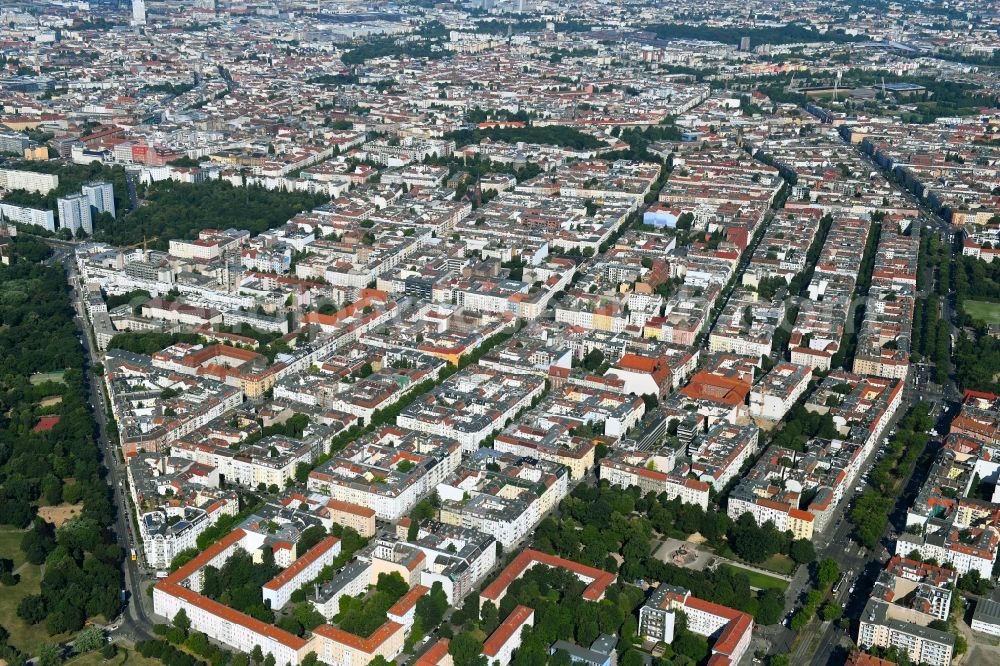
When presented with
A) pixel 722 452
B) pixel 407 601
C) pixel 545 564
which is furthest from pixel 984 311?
pixel 407 601

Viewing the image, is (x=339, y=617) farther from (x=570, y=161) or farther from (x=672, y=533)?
(x=570, y=161)

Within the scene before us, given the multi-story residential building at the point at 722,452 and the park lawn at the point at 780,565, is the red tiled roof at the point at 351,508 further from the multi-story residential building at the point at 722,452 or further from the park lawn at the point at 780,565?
the park lawn at the point at 780,565

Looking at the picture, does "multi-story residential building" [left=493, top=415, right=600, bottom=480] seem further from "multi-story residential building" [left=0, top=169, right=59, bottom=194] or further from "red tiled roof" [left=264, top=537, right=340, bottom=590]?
"multi-story residential building" [left=0, top=169, right=59, bottom=194]

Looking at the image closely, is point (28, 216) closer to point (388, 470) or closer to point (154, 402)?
point (154, 402)

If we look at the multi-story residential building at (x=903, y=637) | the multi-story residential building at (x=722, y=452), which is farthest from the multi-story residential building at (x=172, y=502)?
the multi-story residential building at (x=903, y=637)

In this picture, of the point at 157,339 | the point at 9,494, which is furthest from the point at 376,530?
the point at 157,339

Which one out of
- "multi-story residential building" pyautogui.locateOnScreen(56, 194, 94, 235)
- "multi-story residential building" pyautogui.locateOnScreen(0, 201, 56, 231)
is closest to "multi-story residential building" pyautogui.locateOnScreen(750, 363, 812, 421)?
"multi-story residential building" pyautogui.locateOnScreen(56, 194, 94, 235)
